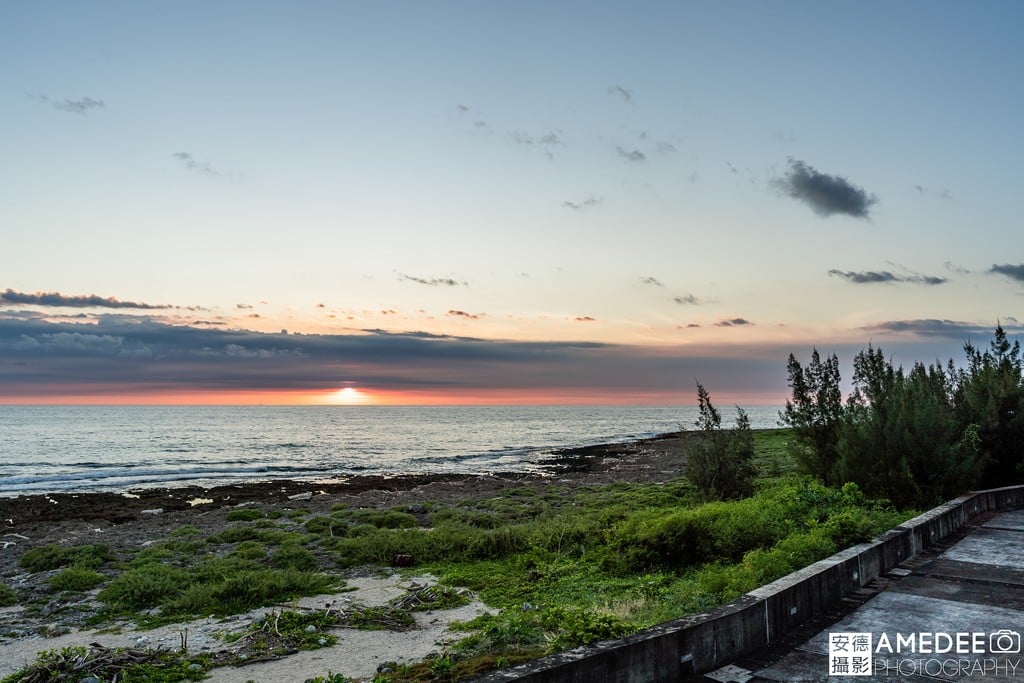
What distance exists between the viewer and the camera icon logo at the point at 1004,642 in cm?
578

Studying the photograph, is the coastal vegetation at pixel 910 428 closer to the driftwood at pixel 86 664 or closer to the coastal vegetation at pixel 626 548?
the coastal vegetation at pixel 626 548

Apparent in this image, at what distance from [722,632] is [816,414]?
10927 mm

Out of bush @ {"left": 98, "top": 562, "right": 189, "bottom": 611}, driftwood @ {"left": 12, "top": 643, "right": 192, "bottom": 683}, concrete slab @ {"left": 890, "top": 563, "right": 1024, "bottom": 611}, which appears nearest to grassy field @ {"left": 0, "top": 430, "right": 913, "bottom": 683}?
bush @ {"left": 98, "top": 562, "right": 189, "bottom": 611}

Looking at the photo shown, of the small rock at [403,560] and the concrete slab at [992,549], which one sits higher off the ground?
the concrete slab at [992,549]

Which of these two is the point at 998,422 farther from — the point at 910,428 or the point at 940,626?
the point at 940,626

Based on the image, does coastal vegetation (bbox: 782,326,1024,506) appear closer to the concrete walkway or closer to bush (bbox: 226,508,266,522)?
the concrete walkway

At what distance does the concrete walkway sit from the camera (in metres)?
5.45

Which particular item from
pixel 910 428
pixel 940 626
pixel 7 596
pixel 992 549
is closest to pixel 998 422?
pixel 910 428

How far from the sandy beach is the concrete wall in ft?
13.7

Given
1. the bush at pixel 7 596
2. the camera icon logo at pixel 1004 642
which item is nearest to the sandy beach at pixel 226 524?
the bush at pixel 7 596

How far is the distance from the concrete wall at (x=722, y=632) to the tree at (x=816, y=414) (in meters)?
6.15

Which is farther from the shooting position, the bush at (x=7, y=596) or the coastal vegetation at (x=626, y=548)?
the bush at (x=7, y=596)

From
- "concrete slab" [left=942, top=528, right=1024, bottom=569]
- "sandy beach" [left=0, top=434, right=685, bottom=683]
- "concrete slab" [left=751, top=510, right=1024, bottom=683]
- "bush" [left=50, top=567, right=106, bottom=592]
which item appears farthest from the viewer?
"bush" [left=50, top=567, right=106, bottom=592]

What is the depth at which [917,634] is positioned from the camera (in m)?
6.20
